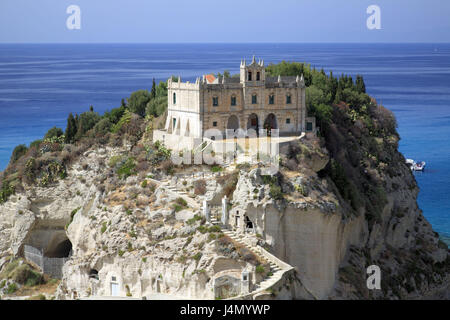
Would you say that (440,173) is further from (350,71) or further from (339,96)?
(350,71)

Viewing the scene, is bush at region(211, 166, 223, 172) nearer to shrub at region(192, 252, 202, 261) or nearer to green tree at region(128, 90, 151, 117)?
shrub at region(192, 252, 202, 261)

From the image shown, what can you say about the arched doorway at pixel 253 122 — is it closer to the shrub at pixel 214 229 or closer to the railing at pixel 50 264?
the shrub at pixel 214 229

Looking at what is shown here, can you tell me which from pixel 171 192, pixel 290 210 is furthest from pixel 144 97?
pixel 290 210

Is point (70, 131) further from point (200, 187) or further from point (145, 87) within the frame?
point (145, 87)

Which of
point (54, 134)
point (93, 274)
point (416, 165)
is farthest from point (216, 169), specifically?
point (416, 165)

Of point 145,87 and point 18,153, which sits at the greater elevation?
point 18,153

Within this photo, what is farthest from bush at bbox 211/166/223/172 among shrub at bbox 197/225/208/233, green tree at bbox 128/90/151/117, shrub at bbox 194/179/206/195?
green tree at bbox 128/90/151/117

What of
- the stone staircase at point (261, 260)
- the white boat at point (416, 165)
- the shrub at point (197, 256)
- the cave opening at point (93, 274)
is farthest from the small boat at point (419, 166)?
the shrub at point (197, 256)
